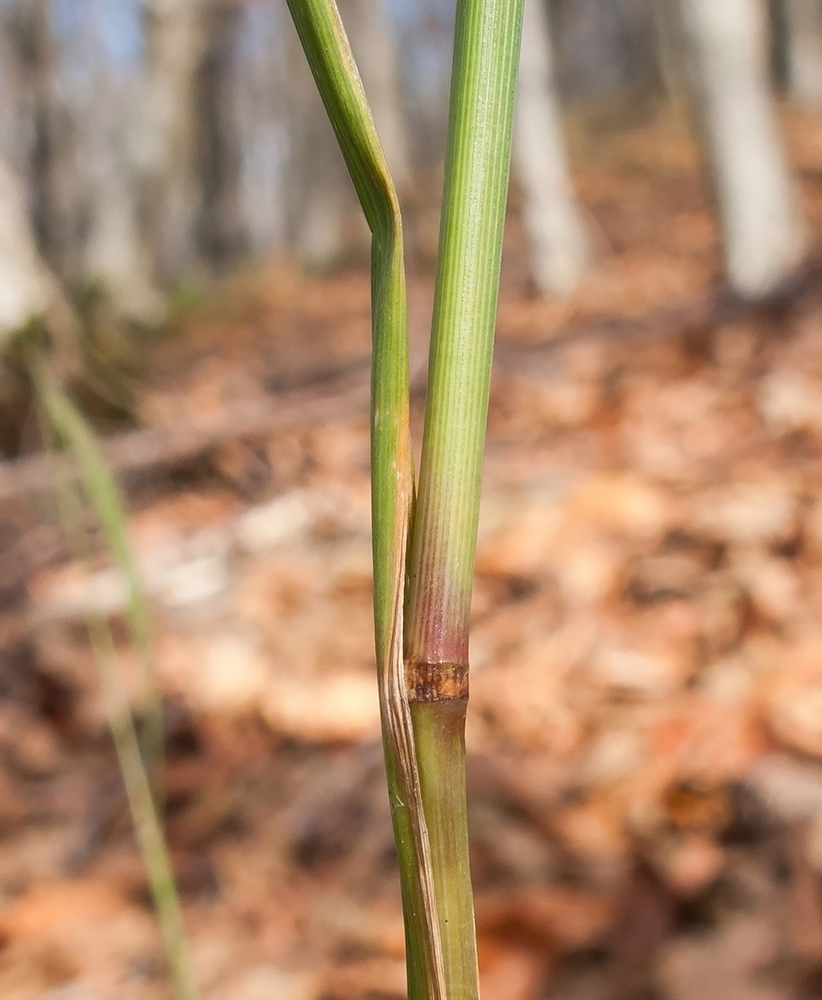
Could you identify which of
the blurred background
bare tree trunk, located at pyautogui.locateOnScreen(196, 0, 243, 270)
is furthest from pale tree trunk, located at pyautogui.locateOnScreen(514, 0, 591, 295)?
bare tree trunk, located at pyautogui.locateOnScreen(196, 0, 243, 270)

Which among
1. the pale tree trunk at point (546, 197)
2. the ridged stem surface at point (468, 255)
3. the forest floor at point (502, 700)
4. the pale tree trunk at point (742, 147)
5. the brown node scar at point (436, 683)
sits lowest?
the brown node scar at point (436, 683)

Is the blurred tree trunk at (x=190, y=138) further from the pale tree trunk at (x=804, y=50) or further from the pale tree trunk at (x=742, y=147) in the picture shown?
the pale tree trunk at (x=804, y=50)

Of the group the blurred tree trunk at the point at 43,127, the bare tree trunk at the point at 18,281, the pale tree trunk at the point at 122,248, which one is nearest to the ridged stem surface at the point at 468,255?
the bare tree trunk at the point at 18,281

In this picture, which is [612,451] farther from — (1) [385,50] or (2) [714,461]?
(1) [385,50]

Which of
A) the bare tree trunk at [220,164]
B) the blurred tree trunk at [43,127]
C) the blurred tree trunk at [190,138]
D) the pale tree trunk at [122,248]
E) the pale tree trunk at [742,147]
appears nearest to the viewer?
the pale tree trunk at [742,147]

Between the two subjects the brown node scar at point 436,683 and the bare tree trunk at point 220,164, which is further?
the bare tree trunk at point 220,164

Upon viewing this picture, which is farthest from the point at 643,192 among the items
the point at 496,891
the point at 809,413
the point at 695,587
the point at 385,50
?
the point at 496,891

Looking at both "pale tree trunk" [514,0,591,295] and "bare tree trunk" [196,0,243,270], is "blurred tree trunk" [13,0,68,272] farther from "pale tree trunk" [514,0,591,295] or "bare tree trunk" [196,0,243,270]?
"pale tree trunk" [514,0,591,295]

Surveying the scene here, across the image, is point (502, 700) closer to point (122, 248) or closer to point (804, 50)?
point (122, 248)
